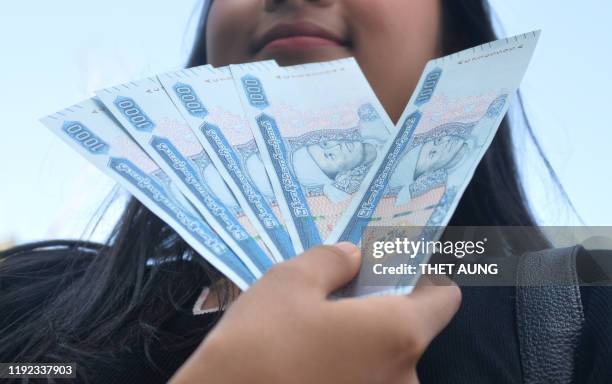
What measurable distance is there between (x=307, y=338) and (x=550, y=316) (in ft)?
1.32

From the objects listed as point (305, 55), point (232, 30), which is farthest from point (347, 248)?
point (232, 30)

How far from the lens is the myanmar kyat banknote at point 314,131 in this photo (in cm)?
124

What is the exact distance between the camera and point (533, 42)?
1.22 m

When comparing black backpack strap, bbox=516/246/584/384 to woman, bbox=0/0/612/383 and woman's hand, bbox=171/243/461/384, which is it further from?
woman's hand, bbox=171/243/461/384

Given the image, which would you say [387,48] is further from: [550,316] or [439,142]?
[550,316]

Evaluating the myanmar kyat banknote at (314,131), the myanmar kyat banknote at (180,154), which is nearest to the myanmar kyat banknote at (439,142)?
the myanmar kyat banknote at (314,131)

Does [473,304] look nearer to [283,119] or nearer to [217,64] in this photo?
[283,119]

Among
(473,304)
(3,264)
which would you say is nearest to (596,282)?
(473,304)

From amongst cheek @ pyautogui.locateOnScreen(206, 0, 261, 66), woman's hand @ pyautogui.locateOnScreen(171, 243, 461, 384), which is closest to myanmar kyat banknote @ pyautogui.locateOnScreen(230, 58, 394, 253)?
cheek @ pyautogui.locateOnScreen(206, 0, 261, 66)

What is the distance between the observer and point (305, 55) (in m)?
1.44

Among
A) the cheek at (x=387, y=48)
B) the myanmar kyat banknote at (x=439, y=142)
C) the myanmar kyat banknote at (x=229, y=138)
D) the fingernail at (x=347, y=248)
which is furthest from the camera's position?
the cheek at (x=387, y=48)

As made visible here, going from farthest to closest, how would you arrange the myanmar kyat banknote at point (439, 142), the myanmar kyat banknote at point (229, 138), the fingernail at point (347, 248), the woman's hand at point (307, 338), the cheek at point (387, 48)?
the cheek at point (387, 48) < the myanmar kyat banknote at point (229, 138) < the myanmar kyat banknote at point (439, 142) < the fingernail at point (347, 248) < the woman's hand at point (307, 338)

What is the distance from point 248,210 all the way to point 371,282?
1.20 ft

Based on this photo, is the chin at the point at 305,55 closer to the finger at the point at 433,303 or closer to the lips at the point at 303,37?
the lips at the point at 303,37
